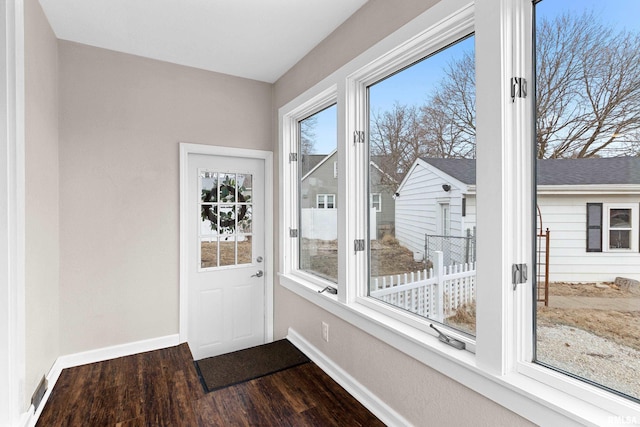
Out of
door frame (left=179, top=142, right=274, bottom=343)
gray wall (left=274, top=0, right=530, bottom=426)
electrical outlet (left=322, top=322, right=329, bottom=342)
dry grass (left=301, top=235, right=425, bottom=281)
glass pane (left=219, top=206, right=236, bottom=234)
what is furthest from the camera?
glass pane (left=219, top=206, right=236, bottom=234)

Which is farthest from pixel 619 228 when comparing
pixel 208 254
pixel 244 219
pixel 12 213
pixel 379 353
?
pixel 208 254

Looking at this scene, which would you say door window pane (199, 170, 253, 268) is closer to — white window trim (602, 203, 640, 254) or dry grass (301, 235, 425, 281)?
dry grass (301, 235, 425, 281)

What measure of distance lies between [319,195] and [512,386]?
1.85 m

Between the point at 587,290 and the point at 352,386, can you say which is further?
the point at 352,386

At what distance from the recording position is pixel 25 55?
1.72 meters

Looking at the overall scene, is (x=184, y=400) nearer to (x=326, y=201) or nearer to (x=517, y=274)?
(x=326, y=201)

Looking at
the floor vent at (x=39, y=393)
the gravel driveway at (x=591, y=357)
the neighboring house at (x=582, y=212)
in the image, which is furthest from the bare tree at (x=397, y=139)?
the floor vent at (x=39, y=393)

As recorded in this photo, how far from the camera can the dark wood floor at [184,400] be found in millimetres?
1829

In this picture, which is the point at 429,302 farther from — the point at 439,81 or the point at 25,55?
the point at 25,55

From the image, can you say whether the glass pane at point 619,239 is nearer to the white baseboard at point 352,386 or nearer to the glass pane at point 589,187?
the glass pane at point 589,187

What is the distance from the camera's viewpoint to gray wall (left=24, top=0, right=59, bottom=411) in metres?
1.75

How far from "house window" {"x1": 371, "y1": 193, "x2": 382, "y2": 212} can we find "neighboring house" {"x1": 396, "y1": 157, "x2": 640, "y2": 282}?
527 mm

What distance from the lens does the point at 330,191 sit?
2.56 meters

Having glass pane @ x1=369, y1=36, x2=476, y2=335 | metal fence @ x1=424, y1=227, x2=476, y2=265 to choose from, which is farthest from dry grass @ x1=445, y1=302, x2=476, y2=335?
metal fence @ x1=424, y1=227, x2=476, y2=265
